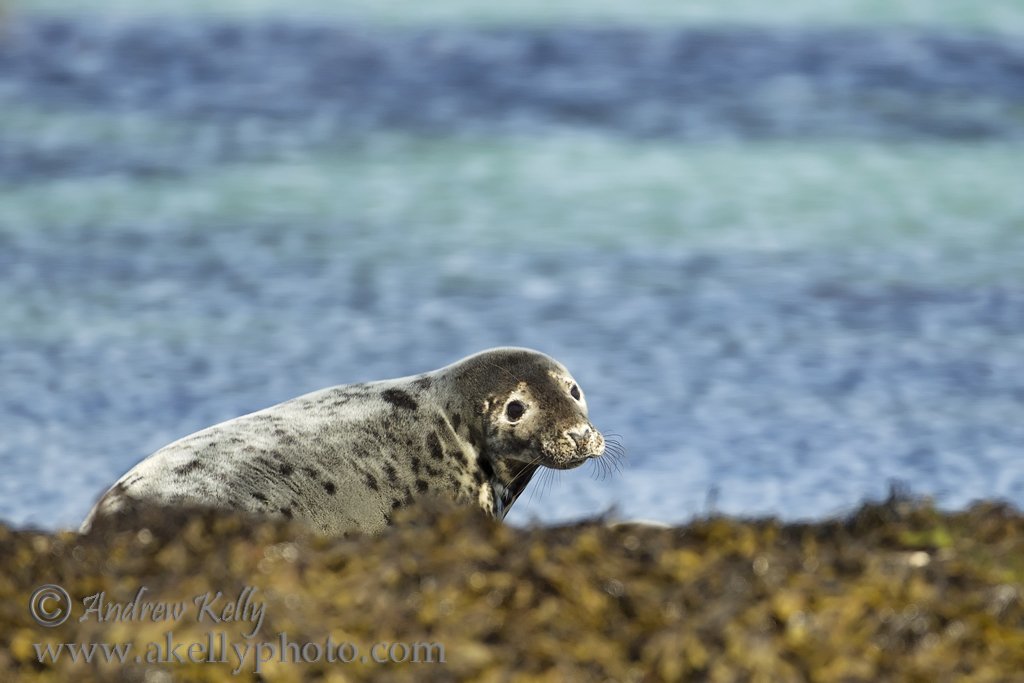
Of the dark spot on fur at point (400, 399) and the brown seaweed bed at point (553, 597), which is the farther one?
the dark spot on fur at point (400, 399)

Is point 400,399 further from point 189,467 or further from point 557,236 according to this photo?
point 557,236

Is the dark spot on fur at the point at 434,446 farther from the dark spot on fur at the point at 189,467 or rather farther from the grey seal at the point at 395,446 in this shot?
the dark spot on fur at the point at 189,467

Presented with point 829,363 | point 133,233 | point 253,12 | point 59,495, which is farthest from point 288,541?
point 253,12

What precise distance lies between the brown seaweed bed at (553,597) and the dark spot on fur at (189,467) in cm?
113

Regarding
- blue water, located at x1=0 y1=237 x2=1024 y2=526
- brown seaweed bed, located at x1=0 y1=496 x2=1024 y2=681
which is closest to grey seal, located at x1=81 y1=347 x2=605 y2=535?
blue water, located at x1=0 y1=237 x2=1024 y2=526

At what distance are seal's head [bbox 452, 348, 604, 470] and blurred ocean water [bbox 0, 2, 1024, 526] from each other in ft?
3.50

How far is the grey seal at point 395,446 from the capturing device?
225 inches

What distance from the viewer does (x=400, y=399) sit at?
645 cm

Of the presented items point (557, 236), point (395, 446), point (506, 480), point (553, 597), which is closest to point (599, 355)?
point (557, 236)

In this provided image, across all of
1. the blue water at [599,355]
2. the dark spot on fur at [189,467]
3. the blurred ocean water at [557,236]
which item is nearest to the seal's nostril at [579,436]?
the blue water at [599,355]

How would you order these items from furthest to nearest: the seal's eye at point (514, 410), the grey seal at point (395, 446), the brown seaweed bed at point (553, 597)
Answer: the seal's eye at point (514, 410) < the grey seal at point (395, 446) < the brown seaweed bed at point (553, 597)

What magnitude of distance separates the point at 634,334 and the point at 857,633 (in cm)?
683

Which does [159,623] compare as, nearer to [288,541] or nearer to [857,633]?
[288,541]

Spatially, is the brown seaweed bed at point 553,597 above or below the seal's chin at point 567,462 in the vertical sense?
above
